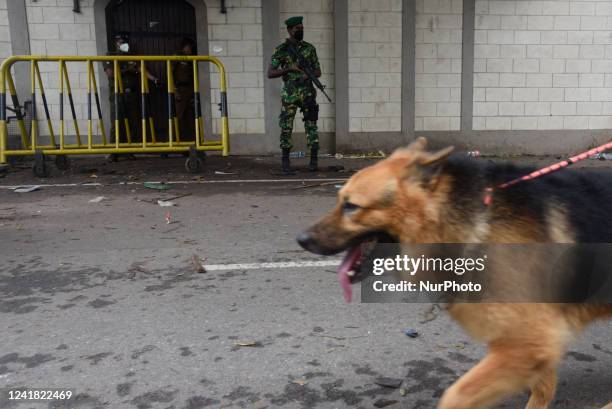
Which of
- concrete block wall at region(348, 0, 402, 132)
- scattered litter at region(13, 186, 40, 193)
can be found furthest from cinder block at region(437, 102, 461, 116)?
scattered litter at region(13, 186, 40, 193)

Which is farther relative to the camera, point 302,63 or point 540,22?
point 540,22

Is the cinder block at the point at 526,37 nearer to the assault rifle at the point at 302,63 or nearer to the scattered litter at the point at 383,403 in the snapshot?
the assault rifle at the point at 302,63

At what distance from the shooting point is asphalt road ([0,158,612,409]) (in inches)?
105

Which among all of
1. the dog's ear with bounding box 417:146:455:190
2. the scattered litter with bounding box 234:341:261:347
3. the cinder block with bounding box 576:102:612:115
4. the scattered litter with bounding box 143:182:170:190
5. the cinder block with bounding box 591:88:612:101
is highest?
the cinder block with bounding box 591:88:612:101

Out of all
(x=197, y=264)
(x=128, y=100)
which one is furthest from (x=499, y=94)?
(x=197, y=264)

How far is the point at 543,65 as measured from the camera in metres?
12.2

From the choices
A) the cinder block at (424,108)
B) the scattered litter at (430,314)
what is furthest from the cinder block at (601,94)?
the scattered litter at (430,314)

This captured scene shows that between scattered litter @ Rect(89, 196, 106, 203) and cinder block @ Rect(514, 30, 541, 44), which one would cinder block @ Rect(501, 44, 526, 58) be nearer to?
cinder block @ Rect(514, 30, 541, 44)

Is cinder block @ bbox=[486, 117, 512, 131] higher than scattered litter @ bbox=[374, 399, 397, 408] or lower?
higher

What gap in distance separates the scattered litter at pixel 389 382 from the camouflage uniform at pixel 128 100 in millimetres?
8557

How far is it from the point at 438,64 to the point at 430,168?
10653 millimetres

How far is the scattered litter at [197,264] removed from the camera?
442cm

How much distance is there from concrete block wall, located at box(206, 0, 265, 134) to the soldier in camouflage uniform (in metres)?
2.35

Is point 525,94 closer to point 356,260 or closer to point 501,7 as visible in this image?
point 501,7
